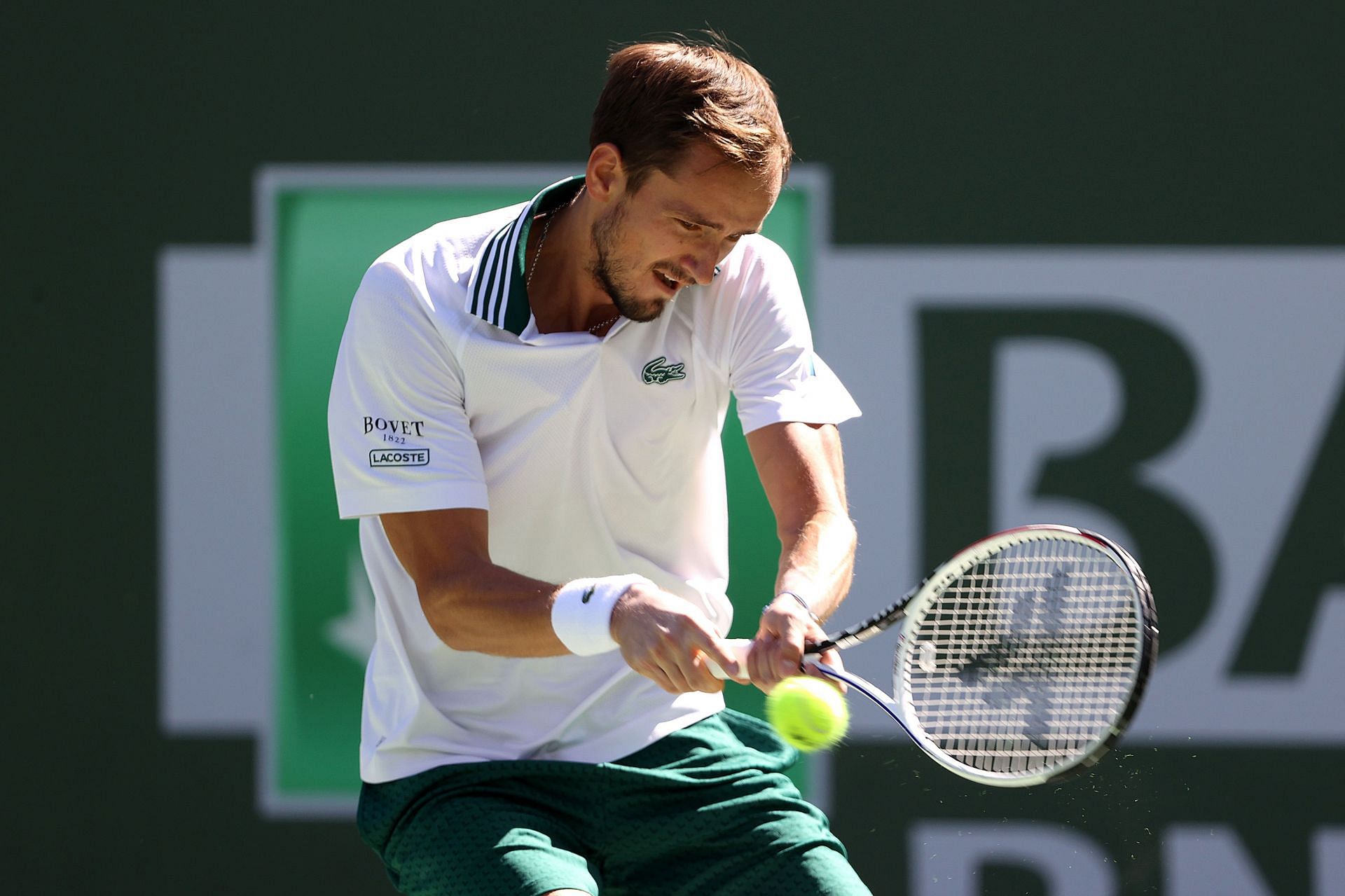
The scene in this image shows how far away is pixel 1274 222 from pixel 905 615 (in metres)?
2.25

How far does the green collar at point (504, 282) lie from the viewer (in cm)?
238

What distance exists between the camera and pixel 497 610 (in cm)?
223

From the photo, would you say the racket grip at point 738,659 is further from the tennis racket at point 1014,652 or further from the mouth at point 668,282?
the mouth at point 668,282

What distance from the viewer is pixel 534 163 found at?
4129mm

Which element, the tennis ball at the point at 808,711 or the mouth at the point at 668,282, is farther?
the mouth at the point at 668,282

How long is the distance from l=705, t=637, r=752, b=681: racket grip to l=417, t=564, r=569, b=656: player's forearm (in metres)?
0.23

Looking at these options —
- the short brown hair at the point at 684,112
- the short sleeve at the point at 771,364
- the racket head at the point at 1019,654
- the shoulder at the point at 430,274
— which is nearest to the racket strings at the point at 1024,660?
the racket head at the point at 1019,654

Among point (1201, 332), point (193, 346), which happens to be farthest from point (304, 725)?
point (1201, 332)

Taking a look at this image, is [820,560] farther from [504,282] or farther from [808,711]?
[504,282]

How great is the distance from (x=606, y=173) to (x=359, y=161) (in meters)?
1.90

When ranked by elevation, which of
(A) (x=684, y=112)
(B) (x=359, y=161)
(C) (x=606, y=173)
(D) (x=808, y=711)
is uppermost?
(A) (x=684, y=112)

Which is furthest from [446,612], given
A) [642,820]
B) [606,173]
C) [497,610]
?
[606,173]

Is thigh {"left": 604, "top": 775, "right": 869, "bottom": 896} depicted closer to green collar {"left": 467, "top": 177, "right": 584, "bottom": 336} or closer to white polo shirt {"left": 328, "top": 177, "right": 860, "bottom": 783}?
white polo shirt {"left": 328, "top": 177, "right": 860, "bottom": 783}

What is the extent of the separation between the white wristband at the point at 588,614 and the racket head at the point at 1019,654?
47cm
